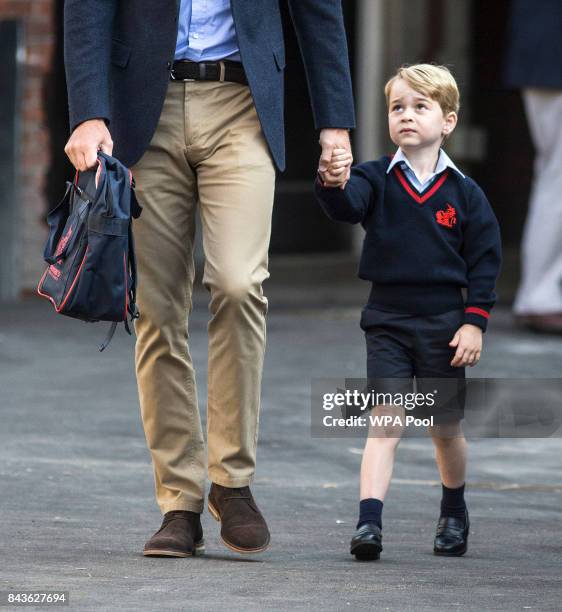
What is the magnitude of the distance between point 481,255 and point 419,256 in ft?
0.58

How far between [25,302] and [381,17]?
3.53 m

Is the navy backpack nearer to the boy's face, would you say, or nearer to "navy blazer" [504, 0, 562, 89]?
the boy's face

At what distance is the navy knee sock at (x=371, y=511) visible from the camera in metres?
4.53

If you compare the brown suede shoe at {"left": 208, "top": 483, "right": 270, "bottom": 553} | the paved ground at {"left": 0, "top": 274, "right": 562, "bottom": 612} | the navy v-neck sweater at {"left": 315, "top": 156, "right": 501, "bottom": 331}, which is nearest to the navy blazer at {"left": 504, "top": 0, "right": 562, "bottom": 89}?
the paved ground at {"left": 0, "top": 274, "right": 562, "bottom": 612}

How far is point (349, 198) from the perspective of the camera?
451 centimetres

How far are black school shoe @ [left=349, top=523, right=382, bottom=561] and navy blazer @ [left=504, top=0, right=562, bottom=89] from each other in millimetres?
4876

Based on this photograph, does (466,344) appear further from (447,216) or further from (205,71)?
(205,71)

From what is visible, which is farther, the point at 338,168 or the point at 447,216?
the point at 447,216

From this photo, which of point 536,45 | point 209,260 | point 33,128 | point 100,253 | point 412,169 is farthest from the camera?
point 33,128

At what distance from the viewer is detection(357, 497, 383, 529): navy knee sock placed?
4527mm

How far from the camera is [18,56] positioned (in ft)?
33.0

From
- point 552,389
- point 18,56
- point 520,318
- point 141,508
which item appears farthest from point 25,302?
point 141,508

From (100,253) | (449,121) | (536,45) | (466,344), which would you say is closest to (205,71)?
(100,253)

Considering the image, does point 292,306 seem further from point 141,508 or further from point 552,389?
point 141,508
